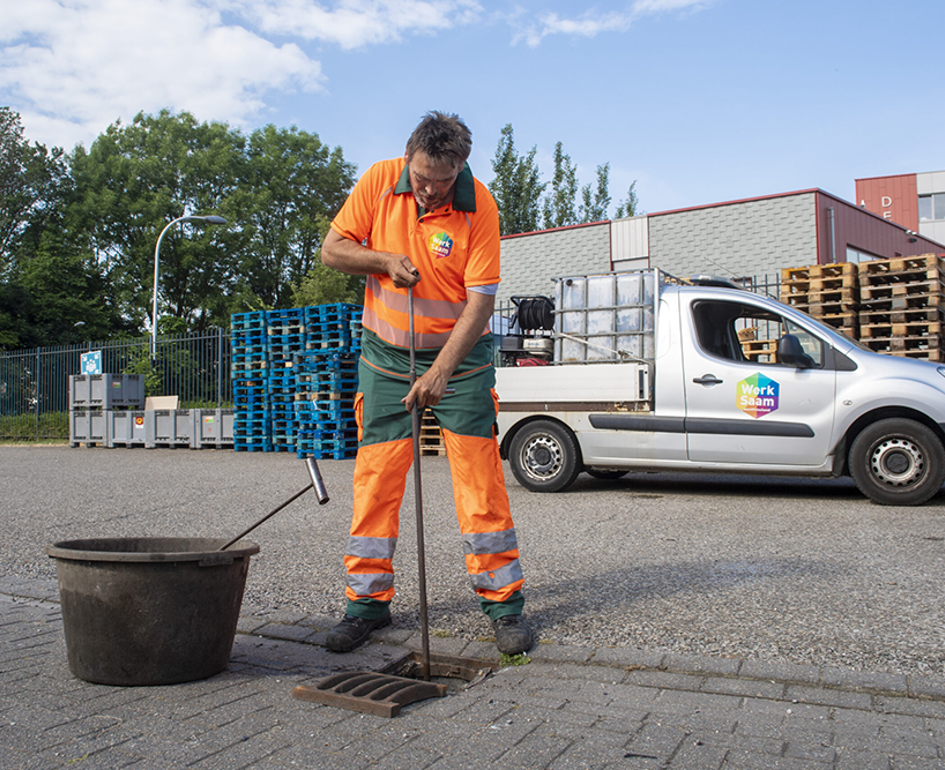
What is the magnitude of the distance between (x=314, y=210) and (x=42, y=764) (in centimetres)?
4553

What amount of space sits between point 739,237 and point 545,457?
51.8 feet

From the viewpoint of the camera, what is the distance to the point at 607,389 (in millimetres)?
8391

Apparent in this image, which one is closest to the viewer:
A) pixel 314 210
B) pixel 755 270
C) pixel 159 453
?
pixel 159 453

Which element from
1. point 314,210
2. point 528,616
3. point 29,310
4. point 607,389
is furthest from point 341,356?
point 314,210


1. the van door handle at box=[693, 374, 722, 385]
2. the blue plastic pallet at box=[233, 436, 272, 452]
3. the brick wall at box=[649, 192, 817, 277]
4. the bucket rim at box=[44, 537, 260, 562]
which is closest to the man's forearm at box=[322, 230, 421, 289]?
the bucket rim at box=[44, 537, 260, 562]

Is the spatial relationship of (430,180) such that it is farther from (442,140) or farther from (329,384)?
(329,384)

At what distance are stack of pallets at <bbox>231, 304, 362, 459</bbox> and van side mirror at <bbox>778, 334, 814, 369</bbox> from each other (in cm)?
785

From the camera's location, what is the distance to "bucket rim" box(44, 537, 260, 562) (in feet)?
9.23

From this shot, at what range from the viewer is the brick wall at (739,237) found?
70.4 ft

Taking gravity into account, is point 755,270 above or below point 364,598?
above

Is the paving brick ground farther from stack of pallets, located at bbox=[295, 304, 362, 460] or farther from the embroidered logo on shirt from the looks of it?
stack of pallets, located at bbox=[295, 304, 362, 460]

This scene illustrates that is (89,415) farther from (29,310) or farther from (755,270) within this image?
(29,310)

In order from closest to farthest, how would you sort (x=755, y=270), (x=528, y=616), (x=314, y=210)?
1. (x=528, y=616)
2. (x=755, y=270)
3. (x=314, y=210)

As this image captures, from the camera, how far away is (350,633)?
11.2 ft
